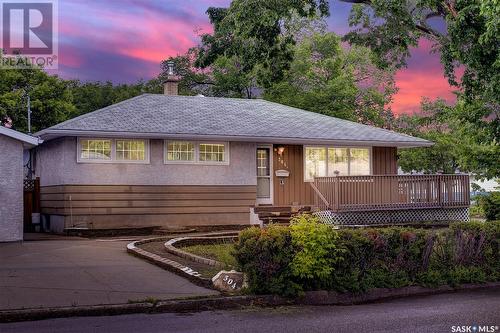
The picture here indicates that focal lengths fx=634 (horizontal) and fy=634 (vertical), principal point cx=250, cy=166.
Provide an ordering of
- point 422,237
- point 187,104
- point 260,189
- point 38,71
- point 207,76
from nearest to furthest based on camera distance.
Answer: point 422,237 < point 260,189 < point 187,104 < point 38,71 < point 207,76

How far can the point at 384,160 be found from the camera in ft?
85.7

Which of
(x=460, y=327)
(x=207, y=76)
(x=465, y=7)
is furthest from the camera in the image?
(x=207, y=76)

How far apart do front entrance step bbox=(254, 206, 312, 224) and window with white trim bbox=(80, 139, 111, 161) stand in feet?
19.0

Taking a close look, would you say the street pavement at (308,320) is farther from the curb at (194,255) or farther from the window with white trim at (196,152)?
the window with white trim at (196,152)

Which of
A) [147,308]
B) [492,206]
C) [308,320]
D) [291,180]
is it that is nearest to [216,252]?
[147,308]

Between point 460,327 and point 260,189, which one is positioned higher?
point 260,189

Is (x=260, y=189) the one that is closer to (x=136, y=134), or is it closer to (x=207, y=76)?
(x=136, y=134)

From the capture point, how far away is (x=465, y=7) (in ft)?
47.3

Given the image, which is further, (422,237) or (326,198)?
(326,198)

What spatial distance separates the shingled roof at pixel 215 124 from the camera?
21859 millimetres

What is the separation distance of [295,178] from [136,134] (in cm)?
654

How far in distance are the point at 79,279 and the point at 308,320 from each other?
15.4 ft

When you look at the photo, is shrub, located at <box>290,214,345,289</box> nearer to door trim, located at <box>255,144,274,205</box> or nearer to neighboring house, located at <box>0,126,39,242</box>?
neighboring house, located at <box>0,126,39,242</box>

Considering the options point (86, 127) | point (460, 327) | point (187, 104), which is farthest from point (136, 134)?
point (460, 327)
